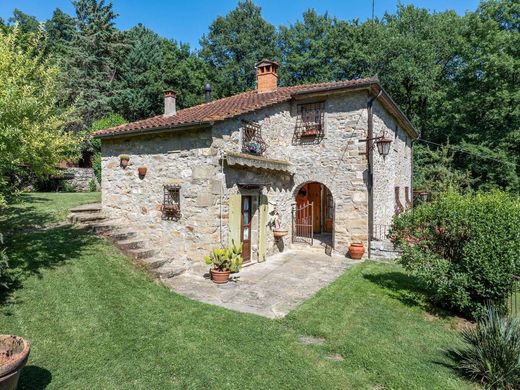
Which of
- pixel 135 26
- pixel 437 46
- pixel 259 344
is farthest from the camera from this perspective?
pixel 135 26

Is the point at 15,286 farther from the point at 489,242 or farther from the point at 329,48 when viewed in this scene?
the point at 329,48

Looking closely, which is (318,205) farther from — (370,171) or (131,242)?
(131,242)

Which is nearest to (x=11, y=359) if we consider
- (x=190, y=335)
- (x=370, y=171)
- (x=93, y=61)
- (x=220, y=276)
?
(x=190, y=335)

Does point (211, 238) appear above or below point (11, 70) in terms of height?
below

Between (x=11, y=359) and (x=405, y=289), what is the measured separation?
765 centimetres

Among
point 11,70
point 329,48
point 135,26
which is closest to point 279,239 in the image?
point 11,70

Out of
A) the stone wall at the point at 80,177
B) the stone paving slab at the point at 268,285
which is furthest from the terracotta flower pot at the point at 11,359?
the stone wall at the point at 80,177

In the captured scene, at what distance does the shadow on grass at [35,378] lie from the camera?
12.1ft

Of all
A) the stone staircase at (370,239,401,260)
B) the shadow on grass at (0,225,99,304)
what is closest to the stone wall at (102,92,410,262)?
the stone staircase at (370,239,401,260)

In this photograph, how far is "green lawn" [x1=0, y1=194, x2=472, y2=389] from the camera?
4113 millimetres

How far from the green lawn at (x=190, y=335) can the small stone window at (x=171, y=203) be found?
6.12 feet

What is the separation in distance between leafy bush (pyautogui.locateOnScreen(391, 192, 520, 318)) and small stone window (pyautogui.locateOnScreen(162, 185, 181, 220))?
5666mm

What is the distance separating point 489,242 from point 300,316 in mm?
3780

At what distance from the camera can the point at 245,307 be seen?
638cm
